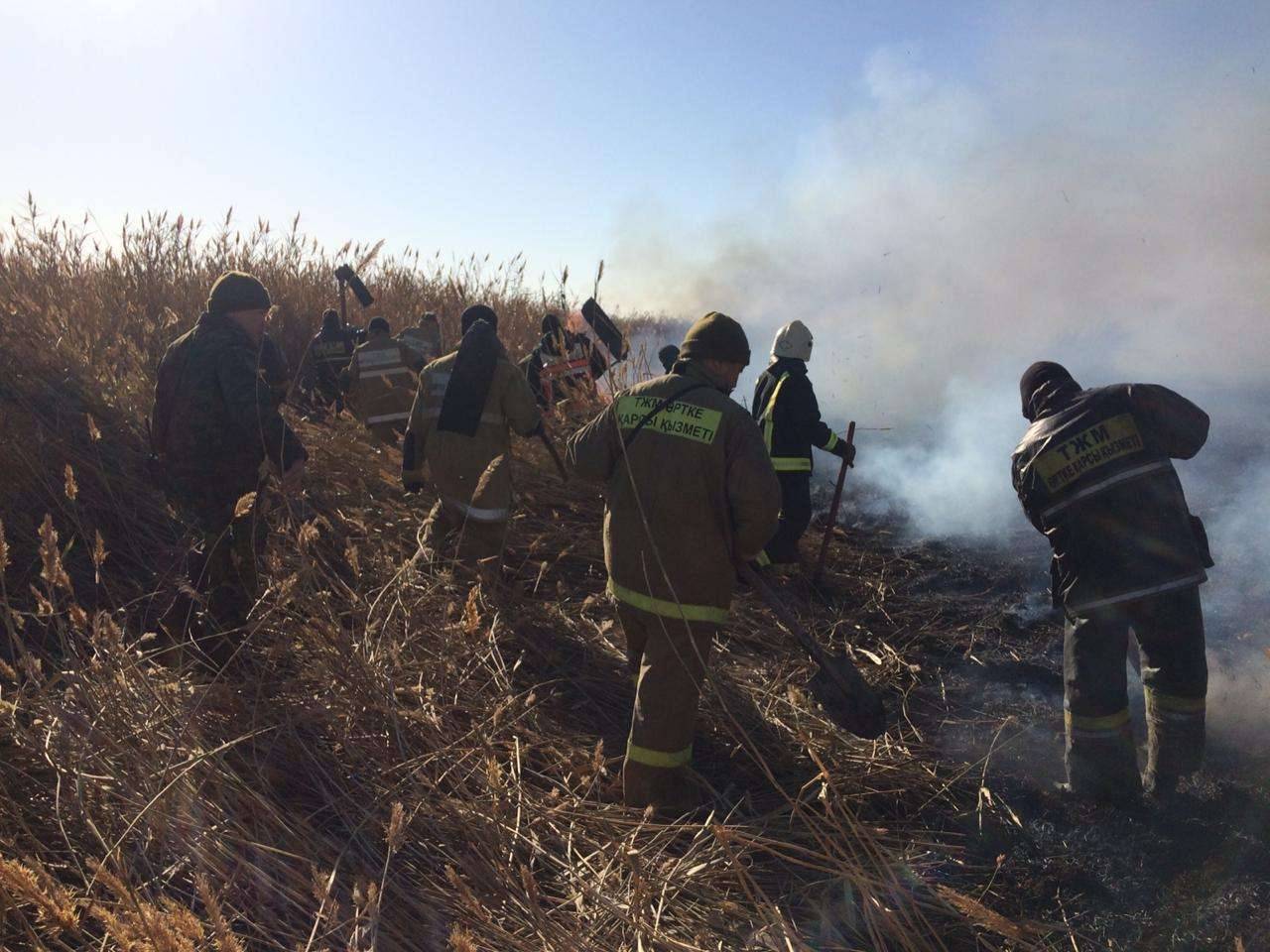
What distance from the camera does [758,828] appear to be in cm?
299

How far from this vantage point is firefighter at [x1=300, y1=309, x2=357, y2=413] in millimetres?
7445

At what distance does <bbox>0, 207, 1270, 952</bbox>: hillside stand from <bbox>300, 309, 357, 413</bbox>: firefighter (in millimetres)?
2088

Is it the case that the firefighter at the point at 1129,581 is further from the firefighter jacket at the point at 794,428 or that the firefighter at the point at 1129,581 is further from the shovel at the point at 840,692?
the firefighter jacket at the point at 794,428

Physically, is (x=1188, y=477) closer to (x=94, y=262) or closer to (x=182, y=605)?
(x=182, y=605)

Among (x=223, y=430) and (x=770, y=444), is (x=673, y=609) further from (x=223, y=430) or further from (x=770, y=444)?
(x=770, y=444)

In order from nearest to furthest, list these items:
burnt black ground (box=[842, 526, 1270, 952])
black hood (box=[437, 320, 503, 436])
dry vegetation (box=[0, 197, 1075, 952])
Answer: dry vegetation (box=[0, 197, 1075, 952]), burnt black ground (box=[842, 526, 1270, 952]), black hood (box=[437, 320, 503, 436])

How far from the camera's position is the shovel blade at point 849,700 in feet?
10.7

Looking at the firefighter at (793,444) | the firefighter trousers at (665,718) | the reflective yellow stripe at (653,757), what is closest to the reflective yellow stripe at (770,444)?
the firefighter at (793,444)

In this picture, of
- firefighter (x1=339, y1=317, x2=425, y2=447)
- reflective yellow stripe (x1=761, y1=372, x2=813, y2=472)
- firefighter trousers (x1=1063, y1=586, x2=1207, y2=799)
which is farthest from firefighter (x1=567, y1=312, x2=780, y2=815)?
firefighter (x1=339, y1=317, x2=425, y2=447)

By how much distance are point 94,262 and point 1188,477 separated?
9.61m

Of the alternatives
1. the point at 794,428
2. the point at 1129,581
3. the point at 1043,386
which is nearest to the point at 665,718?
the point at 1129,581

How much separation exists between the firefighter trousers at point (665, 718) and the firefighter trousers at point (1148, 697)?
5.14 feet

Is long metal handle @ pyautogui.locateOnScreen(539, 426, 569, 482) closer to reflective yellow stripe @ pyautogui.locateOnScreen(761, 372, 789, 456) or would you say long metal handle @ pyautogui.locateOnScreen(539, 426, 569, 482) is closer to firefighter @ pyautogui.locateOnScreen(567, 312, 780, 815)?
reflective yellow stripe @ pyautogui.locateOnScreen(761, 372, 789, 456)

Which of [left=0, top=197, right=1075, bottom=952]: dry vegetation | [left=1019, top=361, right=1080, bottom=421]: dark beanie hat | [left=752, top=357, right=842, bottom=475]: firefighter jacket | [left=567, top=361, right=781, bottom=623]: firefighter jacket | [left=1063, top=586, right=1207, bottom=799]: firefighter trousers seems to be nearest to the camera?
[left=0, top=197, right=1075, bottom=952]: dry vegetation
